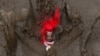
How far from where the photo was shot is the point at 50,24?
338cm

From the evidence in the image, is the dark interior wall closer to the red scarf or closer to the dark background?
the dark background

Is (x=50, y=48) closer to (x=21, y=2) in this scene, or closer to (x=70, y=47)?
(x=70, y=47)

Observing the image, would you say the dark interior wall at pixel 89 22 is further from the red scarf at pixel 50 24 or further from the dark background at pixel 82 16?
the red scarf at pixel 50 24

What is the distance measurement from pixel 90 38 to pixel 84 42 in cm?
14

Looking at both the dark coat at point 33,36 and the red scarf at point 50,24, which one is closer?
the dark coat at point 33,36

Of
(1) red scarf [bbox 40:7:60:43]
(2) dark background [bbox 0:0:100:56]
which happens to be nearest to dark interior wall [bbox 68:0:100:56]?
(2) dark background [bbox 0:0:100:56]

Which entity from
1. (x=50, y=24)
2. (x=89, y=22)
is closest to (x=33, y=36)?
(x=50, y=24)

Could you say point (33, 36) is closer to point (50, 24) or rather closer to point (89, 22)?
point (50, 24)

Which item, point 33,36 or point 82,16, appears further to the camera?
point 82,16

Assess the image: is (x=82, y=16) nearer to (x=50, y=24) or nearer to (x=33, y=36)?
(x=50, y=24)

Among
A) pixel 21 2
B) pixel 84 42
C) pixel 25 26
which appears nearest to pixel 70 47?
pixel 84 42

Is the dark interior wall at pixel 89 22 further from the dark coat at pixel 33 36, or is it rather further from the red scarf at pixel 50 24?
the red scarf at pixel 50 24

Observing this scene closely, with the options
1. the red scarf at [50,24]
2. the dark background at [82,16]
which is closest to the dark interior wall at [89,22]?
the dark background at [82,16]

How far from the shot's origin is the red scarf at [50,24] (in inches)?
132
